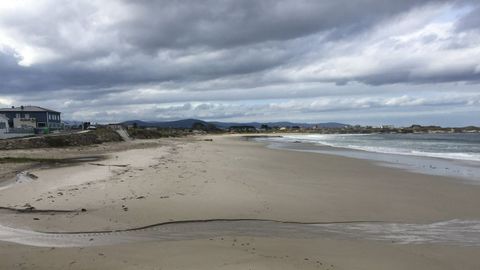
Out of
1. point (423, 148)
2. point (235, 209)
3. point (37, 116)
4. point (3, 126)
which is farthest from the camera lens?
point (37, 116)

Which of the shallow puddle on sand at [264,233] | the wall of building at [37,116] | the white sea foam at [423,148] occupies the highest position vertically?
the wall of building at [37,116]

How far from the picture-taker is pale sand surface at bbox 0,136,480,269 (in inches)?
264

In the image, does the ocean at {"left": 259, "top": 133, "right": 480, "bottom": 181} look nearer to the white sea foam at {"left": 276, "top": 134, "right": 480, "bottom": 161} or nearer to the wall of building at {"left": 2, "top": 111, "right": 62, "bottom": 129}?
the white sea foam at {"left": 276, "top": 134, "right": 480, "bottom": 161}

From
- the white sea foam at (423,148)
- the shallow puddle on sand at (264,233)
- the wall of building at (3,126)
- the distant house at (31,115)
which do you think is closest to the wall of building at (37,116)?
the distant house at (31,115)

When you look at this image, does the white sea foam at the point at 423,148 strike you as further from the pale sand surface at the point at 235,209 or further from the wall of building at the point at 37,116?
the wall of building at the point at 37,116

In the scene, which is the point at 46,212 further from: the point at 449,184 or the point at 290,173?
the point at 449,184

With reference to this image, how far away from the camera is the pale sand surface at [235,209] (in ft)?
22.0

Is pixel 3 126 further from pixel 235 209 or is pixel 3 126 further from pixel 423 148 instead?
pixel 423 148

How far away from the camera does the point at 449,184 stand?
16312 millimetres

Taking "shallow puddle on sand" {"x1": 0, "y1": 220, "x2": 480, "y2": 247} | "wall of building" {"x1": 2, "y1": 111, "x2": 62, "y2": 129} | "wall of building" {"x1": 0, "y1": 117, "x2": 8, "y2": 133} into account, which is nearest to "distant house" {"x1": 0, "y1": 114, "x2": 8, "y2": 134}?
"wall of building" {"x1": 0, "y1": 117, "x2": 8, "y2": 133}

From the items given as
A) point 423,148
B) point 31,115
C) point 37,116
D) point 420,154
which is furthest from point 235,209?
point 37,116

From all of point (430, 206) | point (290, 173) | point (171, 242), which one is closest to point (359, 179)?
point (290, 173)

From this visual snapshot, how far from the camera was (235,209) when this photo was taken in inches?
432

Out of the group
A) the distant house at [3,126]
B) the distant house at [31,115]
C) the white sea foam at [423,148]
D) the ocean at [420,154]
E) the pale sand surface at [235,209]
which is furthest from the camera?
the distant house at [31,115]
